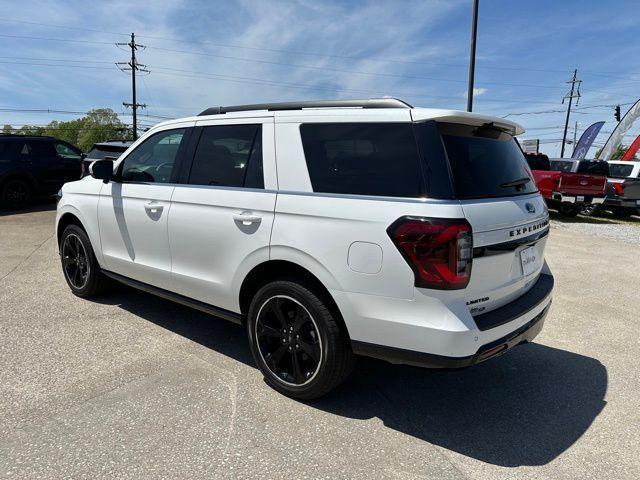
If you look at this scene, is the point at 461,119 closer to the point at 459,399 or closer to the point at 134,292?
the point at 459,399

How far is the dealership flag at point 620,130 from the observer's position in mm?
30312

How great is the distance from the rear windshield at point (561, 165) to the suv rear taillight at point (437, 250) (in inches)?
582

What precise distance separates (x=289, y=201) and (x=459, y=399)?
1.78 metres

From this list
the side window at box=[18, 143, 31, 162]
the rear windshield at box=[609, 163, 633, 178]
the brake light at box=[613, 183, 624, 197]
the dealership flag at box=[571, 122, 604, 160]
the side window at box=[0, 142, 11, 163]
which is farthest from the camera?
the dealership flag at box=[571, 122, 604, 160]

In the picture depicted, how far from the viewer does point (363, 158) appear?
2723mm

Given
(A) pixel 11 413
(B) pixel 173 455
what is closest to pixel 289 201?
(B) pixel 173 455

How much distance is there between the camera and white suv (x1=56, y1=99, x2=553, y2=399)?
2430mm

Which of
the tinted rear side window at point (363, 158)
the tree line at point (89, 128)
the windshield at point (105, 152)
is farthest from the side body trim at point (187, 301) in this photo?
the tree line at point (89, 128)

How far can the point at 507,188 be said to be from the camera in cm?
288

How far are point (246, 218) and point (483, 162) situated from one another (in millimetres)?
1543

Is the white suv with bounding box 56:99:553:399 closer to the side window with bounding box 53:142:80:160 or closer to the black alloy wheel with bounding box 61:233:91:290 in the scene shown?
the black alloy wheel with bounding box 61:233:91:290

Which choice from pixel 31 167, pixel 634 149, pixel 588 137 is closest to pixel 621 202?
pixel 634 149

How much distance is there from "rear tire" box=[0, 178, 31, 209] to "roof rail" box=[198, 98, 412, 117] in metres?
10.4

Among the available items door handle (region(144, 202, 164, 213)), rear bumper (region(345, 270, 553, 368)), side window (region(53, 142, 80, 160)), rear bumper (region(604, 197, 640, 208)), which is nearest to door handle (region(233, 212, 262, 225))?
door handle (region(144, 202, 164, 213))
